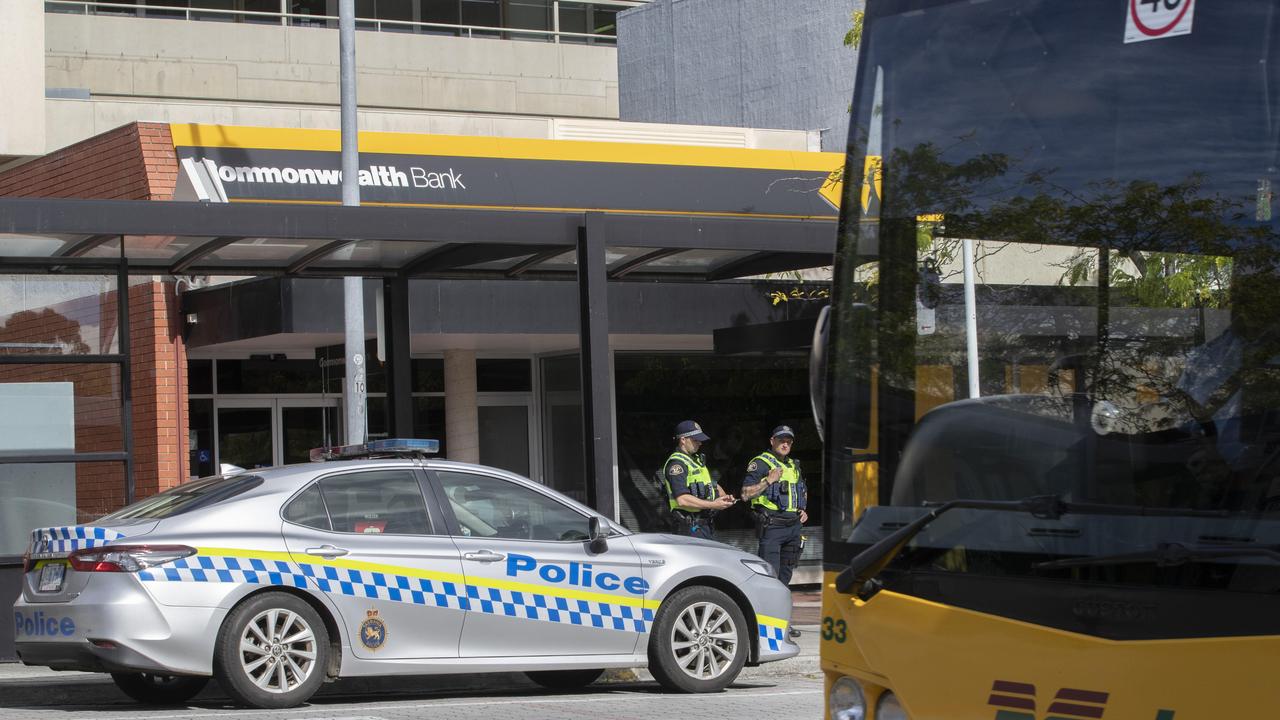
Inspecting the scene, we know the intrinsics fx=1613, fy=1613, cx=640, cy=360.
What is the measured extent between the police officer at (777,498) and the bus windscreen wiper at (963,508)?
10.6 metres

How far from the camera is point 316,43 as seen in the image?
4284 centimetres

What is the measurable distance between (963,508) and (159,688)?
756cm

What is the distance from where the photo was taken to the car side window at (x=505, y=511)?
10.5 metres

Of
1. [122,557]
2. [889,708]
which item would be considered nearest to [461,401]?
[122,557]

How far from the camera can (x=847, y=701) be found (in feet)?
14.2

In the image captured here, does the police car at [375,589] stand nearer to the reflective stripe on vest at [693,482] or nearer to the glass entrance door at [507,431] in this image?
the reflective stripe on vest at [693,482]

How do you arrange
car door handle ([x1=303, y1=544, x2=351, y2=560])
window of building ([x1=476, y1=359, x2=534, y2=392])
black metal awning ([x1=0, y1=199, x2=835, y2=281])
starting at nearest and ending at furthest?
car door handle ([x1=303, y1=544, x2=351, y2=560]) → black metal awning ([x1=0, y1=199, x2=835, y2=281]) → window of building ([x1=476, y1=359, x2=534, y2=392])

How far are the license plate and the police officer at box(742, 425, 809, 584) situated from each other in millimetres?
6949

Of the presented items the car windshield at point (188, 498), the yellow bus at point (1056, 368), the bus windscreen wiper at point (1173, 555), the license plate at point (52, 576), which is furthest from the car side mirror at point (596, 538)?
the bus windscreen wiper at point (1173, 555)

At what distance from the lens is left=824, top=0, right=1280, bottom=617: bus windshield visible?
12.6ft

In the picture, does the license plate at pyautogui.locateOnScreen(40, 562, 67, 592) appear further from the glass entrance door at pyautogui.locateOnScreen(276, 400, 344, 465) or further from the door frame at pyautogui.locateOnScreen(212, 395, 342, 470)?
the glass entrance door at pyautogui.locateOnScreen(276, 400, 344, 465)

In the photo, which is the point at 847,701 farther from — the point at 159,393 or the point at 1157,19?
the point at 159,393

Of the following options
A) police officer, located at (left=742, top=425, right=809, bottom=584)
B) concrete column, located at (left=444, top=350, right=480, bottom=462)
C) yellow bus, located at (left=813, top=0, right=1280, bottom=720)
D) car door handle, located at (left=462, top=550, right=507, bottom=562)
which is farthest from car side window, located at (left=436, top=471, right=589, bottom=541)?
concrete column, located at (left=444, top=350, right=480, bottom=462)

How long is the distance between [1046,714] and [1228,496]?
2.18ft
